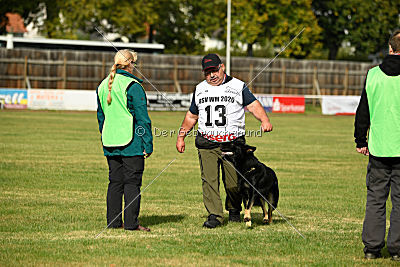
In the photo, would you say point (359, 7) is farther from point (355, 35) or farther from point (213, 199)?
point (213, 199)

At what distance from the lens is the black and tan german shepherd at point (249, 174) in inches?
351

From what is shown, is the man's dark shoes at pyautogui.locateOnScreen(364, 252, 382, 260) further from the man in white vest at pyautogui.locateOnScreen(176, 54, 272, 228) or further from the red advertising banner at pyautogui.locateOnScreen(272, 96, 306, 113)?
the red advertising banner at pyautogui.locateOnScreen(272, 96, 306, 113)

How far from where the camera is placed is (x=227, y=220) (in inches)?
392

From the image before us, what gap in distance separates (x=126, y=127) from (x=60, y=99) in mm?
32521

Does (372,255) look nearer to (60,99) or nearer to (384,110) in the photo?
(384,110)

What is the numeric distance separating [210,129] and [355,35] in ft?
182

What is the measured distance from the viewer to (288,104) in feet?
145

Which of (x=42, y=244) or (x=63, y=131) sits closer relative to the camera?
(x=42, y=244)

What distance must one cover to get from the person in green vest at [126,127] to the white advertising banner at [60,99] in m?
31.5

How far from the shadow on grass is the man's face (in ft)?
6.43

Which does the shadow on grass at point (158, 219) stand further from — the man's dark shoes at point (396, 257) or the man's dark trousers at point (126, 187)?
the man's dark shoes at point (396, 257)

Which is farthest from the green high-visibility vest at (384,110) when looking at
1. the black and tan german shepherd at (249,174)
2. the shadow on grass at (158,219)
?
the shadow on grass at (158,219)

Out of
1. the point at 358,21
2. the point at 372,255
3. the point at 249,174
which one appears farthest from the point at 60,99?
the point at 372,255

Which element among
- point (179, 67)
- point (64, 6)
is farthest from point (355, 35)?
point (64, 6)
